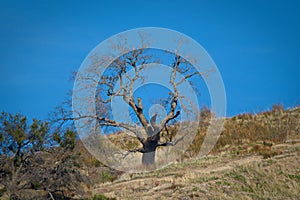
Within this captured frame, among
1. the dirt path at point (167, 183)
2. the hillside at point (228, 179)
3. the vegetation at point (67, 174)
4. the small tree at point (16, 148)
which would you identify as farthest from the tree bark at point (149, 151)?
the small tree at point (16, 148)

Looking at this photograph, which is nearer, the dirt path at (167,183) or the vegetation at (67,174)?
the vegetation at (67,174)

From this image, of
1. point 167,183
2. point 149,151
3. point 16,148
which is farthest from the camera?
point 149,151

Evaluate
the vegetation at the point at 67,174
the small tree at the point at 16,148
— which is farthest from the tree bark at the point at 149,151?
the small tree at the point at 16,148

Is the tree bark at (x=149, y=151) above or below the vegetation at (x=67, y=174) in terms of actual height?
above

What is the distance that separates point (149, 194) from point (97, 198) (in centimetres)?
164

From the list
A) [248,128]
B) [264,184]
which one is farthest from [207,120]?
[264,184]

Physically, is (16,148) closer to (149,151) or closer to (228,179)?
(228,179)

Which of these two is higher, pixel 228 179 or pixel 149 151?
pixel 149 151

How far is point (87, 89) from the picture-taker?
2094 centimetres

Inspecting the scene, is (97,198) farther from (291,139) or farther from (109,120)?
(291,139)

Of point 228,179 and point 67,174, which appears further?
point 228,179

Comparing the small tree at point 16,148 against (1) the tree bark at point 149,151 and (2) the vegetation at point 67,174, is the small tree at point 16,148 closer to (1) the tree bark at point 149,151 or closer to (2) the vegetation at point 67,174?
(2) the vegetation at point 67,174

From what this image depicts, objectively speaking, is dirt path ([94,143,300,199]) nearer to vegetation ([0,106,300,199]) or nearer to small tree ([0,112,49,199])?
vegetation ([0,106,300,199])

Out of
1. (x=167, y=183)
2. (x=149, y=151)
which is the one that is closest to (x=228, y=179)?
(x=167, y=183)
